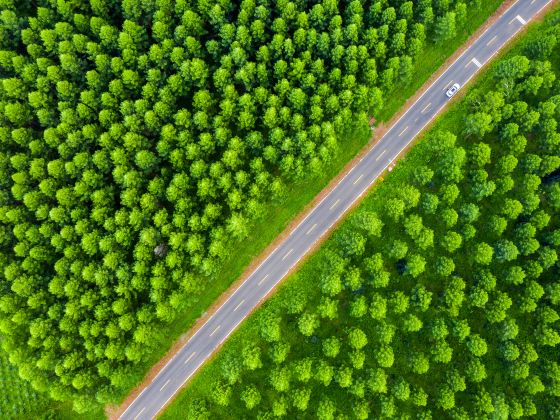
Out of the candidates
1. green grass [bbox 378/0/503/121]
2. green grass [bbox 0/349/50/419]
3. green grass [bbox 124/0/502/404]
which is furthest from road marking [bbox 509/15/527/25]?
green grass [bbox 0/349/50/419]

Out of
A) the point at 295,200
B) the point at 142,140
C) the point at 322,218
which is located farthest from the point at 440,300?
the point at 142,140

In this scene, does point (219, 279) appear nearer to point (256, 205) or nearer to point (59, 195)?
point (256, 205)

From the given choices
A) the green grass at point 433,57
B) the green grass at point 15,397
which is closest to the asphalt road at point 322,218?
the green grass at point 433,57

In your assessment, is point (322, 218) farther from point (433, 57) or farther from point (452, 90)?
point (433, 57)

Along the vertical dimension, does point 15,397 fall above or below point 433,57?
below

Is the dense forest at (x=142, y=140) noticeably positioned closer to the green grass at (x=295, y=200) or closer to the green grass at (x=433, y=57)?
the green grass at (x=295, y=200)
